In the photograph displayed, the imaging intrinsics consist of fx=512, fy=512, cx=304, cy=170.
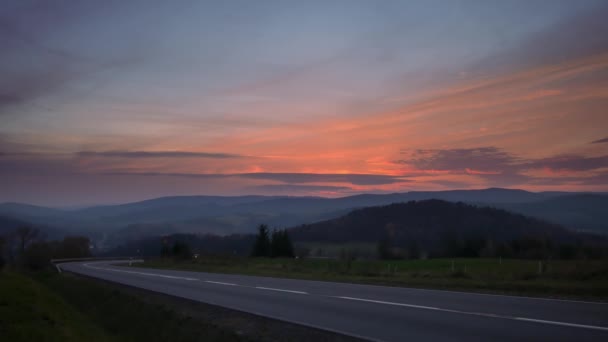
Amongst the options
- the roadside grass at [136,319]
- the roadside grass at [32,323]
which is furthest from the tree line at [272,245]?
the roadside grass at [32,323]

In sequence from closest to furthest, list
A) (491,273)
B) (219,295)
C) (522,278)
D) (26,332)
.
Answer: (26,332) < (219,295) < (522,278) < (491,273)

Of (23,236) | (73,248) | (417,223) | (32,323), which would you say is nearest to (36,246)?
(23,236)

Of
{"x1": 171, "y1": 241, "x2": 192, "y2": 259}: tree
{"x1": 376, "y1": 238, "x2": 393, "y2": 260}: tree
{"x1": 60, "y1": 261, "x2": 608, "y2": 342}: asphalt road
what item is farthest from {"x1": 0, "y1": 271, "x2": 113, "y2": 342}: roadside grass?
{"x1": 376, "y1": 238, "x2": 393, "y2": 260}: tree

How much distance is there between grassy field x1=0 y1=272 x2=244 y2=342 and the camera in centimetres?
1091

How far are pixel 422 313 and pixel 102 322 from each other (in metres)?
10.7

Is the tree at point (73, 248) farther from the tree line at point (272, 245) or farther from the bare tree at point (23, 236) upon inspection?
the tree line at point (272, 245)

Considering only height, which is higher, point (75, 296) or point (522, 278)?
point (522, 278)

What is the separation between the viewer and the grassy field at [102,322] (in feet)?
35.8

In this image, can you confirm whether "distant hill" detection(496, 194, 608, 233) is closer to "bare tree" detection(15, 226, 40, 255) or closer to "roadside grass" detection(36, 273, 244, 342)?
"bare tree" detection(15, 226, 40, 255)

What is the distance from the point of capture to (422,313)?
12117mm

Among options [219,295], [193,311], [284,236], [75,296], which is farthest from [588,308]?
[284,236]

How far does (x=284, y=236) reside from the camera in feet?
233

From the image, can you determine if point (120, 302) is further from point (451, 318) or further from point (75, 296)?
point (451, 318)

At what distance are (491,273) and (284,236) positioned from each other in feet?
164
